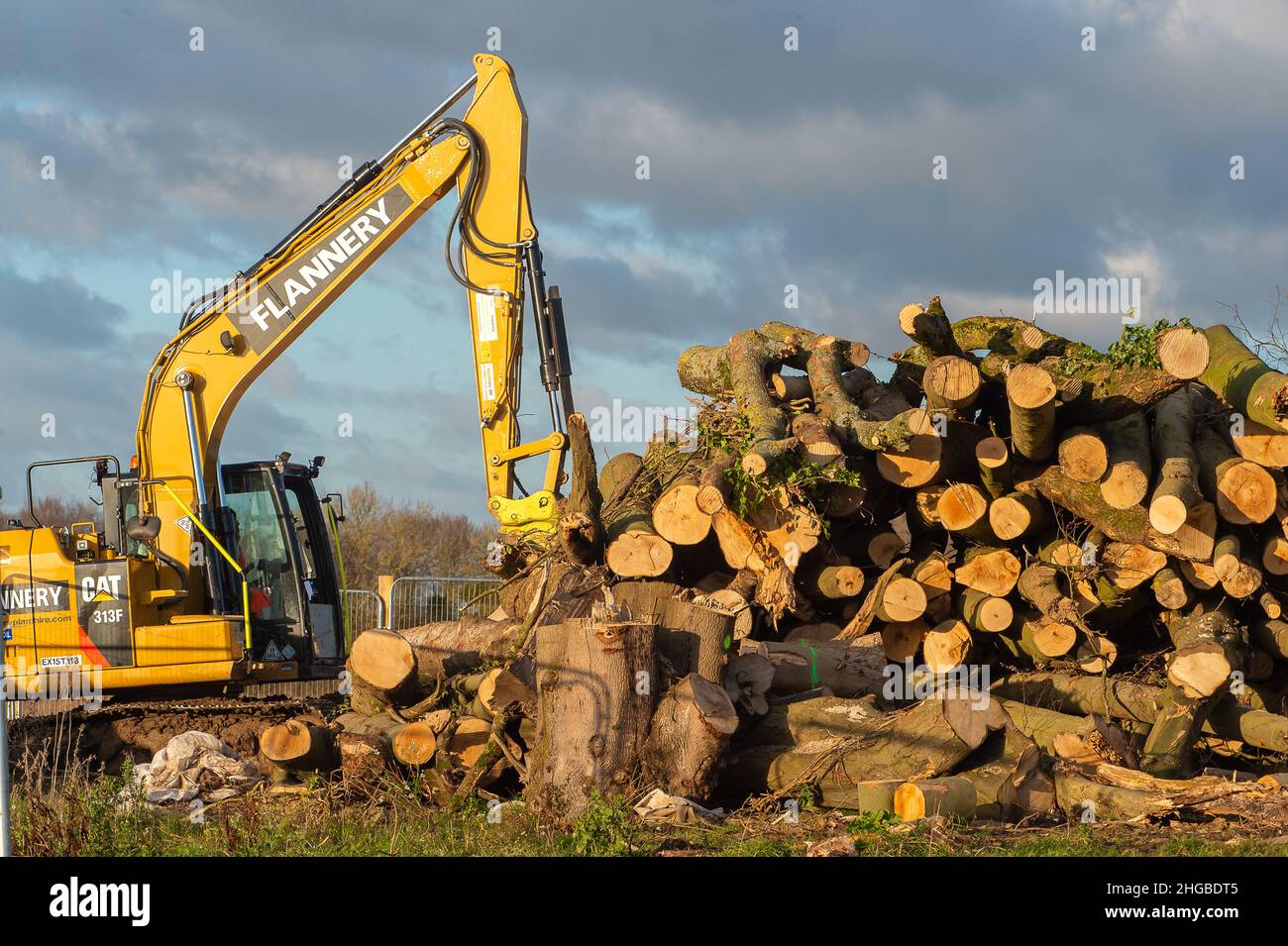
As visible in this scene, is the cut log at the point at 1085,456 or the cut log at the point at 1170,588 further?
the cut log at the point at 1170,588

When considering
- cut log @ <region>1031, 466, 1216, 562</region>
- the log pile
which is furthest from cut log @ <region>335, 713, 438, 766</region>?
cut log @ <region>1031, 466, 1216, 562</region>

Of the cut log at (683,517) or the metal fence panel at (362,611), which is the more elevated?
the cut log at (683,517)

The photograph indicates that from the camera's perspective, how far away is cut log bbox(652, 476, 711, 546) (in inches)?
332

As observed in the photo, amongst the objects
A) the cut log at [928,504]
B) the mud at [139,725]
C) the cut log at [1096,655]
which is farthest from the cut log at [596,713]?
the mud at [139,725]

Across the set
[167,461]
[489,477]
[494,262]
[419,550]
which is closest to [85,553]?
→ [167,461]

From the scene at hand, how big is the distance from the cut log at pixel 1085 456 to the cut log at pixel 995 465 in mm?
368

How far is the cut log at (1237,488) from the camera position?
332 inches

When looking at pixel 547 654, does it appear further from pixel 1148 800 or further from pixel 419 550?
pixel 419 550

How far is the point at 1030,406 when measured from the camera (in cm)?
786

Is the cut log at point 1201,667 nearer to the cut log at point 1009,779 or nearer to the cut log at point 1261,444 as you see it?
the cut log at point 1261,444

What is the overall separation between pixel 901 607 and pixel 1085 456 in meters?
1.57

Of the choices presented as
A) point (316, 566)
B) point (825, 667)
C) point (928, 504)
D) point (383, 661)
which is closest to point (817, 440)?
point (928, 504)

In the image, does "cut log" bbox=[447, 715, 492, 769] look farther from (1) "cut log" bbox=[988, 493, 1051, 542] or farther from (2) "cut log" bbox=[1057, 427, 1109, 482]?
(2) "cut log" bbox=[1057, 427, 1109, 482]

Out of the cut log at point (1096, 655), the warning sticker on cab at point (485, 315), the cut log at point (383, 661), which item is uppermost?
the warning sticker on cab at point (485, 315)
